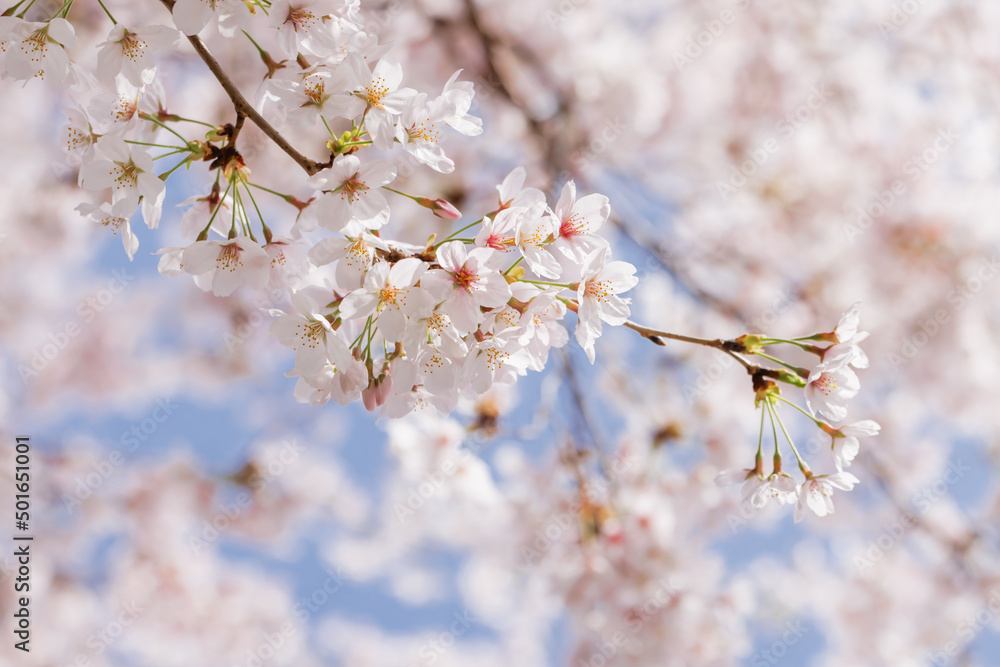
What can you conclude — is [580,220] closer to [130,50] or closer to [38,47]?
[130,50]

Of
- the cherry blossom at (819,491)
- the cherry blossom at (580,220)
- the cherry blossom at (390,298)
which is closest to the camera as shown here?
the cherry blossom at (390,298)

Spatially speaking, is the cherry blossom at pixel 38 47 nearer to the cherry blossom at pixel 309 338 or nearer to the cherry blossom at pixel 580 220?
the cherry blossom at pixel 309 338

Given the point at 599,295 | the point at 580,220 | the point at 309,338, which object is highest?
the point at 580,220

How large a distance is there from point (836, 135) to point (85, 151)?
476 cm

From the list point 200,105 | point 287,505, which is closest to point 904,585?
point 287,505

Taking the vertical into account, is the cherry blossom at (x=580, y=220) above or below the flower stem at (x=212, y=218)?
above

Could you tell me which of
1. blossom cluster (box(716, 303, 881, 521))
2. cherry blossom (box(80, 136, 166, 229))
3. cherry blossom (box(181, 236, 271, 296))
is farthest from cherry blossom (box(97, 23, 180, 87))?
blossom cluster (box(716, 303, 881, 521))

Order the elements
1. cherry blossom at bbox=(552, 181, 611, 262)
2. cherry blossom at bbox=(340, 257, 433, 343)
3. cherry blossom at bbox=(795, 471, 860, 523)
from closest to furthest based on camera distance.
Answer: cherry blossom at bbox=(340, 257, 433, 343) < cherry blossom at bbox=(552, 181, 611, 262) < cherry blossom at bbox=(795, 471, 860, 523)

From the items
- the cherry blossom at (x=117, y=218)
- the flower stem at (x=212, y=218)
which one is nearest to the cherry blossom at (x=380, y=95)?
the flower stem at (x=212, y=218)

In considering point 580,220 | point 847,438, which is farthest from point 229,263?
point 847,438

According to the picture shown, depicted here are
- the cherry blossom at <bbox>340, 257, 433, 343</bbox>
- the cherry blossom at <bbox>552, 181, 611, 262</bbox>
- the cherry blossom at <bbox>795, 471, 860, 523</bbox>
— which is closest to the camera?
the cherry blossom at <bbox>340, 257, 433, 343</bbox>

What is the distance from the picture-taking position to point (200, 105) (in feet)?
13.2

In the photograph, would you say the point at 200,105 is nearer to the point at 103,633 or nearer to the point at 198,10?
the point at 103,633

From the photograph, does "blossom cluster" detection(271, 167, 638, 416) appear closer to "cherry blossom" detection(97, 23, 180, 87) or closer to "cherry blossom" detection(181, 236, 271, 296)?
"cherry blossom" detection(181, 236, 271, 296)
